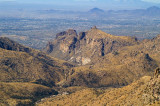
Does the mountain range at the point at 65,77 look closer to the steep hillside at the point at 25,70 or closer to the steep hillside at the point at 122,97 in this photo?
the steep hillside at the point at 25,70

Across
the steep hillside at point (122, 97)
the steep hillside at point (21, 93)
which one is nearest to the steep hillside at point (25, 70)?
the steep hillside at point (21, 93)

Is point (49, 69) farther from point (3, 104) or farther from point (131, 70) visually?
point (3, 104)

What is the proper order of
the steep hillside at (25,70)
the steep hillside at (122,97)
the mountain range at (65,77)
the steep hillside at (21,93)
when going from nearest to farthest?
the steep hillside at (122,97) → the steep hillside at (21,93) → the mountain range at (65,77) → the steep hillside at (25,70)

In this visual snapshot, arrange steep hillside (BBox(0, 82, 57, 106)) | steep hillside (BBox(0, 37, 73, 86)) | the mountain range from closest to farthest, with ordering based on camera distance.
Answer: steep hillside (BBox(0, 82, 57, 106)), the mountain range, steep hillside (BBox(0, 37, 73, 86))

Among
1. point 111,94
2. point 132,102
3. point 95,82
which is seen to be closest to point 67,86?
point 95,82

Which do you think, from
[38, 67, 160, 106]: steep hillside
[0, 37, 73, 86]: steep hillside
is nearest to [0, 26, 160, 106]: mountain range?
[0, 37, 73, 86]: steep hillside

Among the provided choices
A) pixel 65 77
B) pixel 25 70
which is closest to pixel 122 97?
pixel 65 77

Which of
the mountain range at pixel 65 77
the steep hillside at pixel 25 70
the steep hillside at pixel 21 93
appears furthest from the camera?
the steep hillside at pixel 25 70

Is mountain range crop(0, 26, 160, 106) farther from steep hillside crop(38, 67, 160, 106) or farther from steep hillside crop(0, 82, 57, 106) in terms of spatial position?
steep hillside crop(38, 67, 160, 106)
